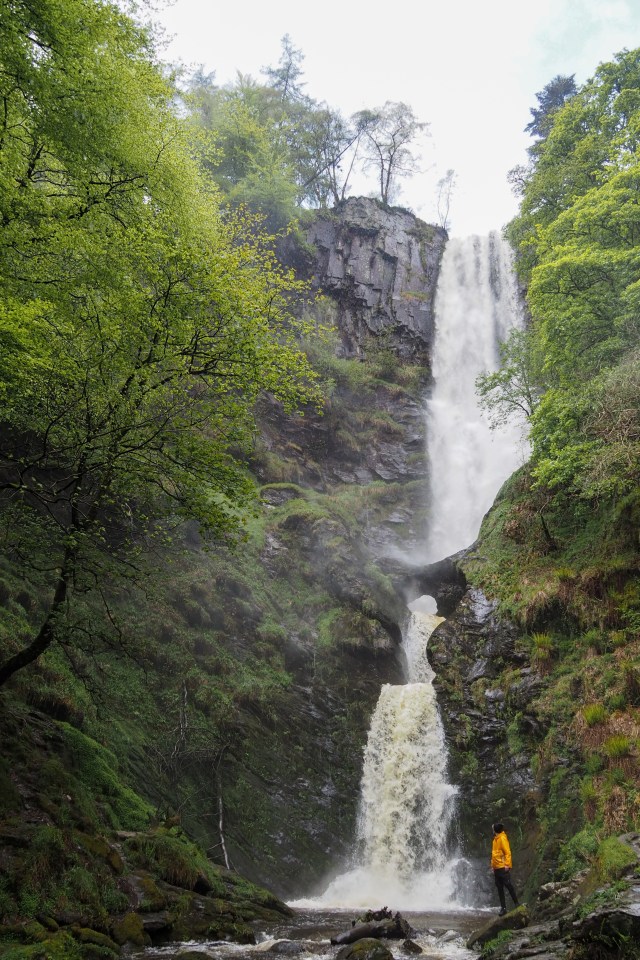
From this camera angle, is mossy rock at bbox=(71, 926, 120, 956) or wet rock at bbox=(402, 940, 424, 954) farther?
wet rock at bbox=(402, 940, 424, 954)

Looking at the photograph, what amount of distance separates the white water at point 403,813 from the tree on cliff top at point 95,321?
10.8 metres

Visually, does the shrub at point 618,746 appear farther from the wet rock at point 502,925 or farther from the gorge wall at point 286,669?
the wet rock at point 502,925

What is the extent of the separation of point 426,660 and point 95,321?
16049 mm

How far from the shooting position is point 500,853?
992 centimetres

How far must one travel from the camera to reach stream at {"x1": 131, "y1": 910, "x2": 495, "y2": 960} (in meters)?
7.12

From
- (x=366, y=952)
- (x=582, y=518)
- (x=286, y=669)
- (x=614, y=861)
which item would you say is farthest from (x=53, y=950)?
(x=582, y=518)

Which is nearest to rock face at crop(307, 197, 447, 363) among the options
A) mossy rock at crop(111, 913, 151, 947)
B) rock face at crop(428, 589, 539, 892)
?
rock face at crop(428, 589, 539, 892)

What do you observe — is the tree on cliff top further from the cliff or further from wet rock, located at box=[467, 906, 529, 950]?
wet rock, located at box=[467, 906, 529, 950]

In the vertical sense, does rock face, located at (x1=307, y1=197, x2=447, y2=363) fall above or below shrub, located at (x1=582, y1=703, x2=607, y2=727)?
above

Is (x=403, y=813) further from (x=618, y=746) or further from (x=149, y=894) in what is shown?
(x=149, y=894)

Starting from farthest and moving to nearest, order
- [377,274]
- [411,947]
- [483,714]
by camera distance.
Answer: [377,274], [483,714], [411,947]

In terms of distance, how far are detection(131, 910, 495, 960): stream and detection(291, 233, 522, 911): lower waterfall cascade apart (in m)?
1.46

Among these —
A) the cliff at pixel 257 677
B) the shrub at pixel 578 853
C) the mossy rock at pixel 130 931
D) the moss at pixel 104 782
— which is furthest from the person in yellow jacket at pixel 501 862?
the moss at pixel 104 782

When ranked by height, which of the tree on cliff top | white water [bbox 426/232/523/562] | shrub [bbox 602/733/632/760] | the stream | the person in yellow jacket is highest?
white water [bbox 426/232/523/562]
